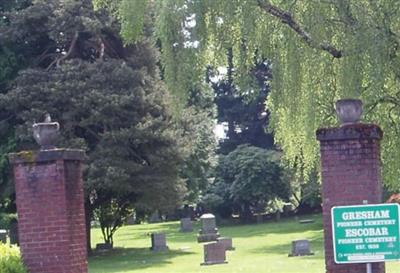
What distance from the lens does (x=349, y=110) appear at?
33.4 ft

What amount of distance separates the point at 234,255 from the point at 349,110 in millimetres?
22408

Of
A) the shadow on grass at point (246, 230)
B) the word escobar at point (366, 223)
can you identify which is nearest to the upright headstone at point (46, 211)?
the word escobar at point (366, 223)

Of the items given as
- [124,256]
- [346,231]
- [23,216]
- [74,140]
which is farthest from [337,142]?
[124,256]

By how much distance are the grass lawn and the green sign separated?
43.4 ft

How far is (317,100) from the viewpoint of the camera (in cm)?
1278

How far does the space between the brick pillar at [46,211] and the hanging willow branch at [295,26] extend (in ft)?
12.2

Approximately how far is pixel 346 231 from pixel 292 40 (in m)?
4.24

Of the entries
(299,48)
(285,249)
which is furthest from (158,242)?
(299,48)

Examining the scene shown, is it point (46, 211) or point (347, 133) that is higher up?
point (347, 133)

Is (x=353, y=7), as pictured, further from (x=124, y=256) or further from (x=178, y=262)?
(x=124, y=256)

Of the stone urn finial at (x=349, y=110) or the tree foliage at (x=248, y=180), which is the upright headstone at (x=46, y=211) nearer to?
the stone urn finial at (x=349, y=110)

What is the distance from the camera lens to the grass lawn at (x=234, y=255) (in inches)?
1048

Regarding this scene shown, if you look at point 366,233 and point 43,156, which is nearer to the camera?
point 366,233

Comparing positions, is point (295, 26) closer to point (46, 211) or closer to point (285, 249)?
point (46, 211)
